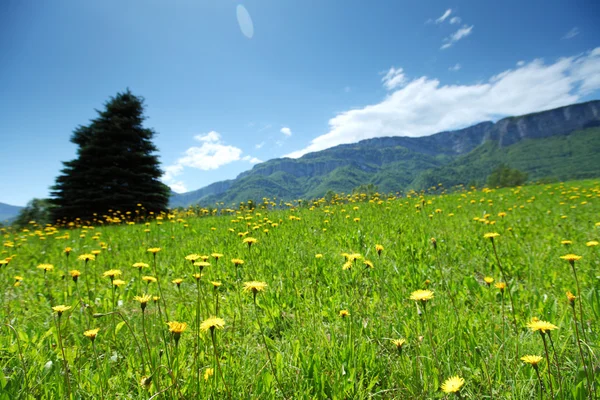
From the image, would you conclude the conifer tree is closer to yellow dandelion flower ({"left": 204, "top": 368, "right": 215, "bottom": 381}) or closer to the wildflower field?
the wildflower field

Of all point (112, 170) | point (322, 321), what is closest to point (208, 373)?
point (322, 321)

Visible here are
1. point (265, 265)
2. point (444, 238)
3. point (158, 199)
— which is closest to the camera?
point (265, 265)

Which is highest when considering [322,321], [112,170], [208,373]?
[112,170]

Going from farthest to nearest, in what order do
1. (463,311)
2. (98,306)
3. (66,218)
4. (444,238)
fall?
(66,218), (444,238), (98,306), (463,311)

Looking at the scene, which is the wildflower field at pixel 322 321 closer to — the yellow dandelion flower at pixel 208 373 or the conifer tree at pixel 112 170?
the yellow dandelion flower at pixel 208 373

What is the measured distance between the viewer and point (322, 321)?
208cm

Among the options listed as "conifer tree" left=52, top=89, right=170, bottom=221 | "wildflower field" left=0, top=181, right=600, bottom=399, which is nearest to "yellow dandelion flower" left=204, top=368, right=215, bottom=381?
"wildflower field" left=0, top=181, right=600, bottom=399

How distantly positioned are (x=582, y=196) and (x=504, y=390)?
9974mm

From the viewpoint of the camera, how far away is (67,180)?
15.5 metres

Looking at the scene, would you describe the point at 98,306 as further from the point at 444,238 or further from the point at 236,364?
the point at 444,238

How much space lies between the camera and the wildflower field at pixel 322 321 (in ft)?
4.37

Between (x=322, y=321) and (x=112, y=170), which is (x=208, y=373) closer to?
(x=322, y=321)

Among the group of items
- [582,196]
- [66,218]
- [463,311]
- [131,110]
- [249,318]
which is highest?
[131,110]

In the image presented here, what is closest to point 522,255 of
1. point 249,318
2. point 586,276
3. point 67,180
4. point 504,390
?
point 586,276
